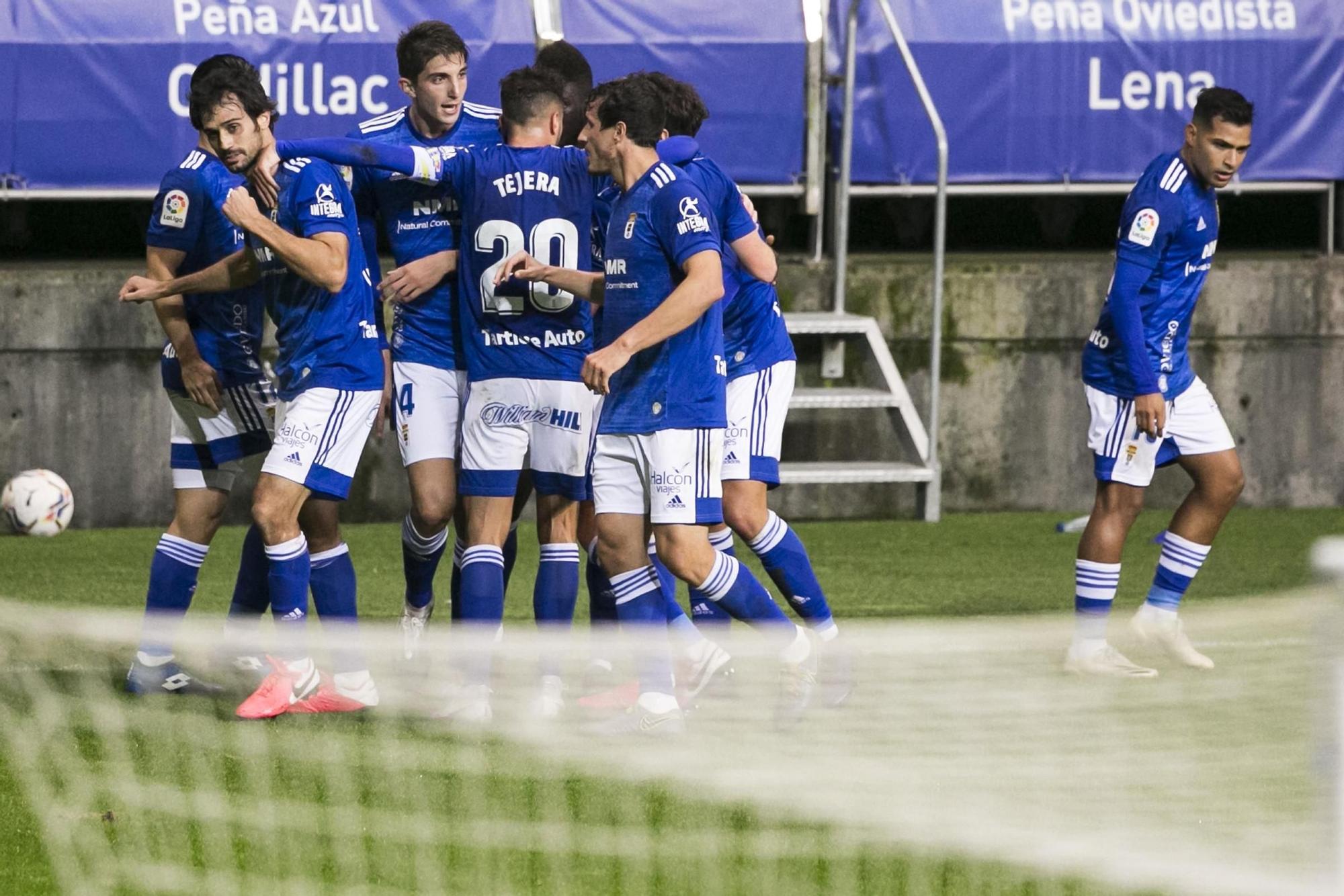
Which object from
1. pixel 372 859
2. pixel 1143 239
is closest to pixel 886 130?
pixel 1143 239

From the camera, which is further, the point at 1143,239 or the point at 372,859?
the point at 1143,239

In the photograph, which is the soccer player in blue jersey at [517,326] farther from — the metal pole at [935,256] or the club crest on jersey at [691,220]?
the metal pole at [935,256]

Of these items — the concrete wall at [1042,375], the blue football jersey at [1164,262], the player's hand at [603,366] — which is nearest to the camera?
the player's hand at [603,366]

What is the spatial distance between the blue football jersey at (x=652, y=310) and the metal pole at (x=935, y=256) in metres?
4.83

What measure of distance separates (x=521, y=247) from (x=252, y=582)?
4.54 ft

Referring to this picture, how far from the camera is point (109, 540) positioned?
9.20 m

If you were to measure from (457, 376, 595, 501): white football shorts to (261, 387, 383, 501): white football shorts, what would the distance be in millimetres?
324

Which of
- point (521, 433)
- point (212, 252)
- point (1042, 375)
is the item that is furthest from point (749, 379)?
point (1042, 375)

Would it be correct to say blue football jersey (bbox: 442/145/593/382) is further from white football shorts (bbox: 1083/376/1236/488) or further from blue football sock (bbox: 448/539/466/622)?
white football shorts (bbox: 1083/376/1236/488)

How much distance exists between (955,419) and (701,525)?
17.8 ft

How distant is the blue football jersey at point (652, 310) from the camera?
196 inches

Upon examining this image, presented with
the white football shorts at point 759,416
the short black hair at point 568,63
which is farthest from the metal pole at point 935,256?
the white football shorts at point 759,416

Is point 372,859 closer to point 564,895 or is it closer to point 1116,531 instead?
point 564,895

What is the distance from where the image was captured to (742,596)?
5168mm
